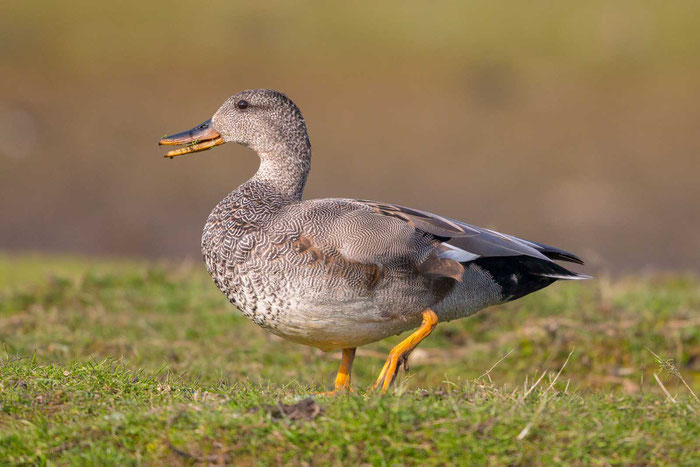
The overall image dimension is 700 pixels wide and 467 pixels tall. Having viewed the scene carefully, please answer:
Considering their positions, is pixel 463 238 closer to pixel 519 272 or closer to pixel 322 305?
pixel 519 272

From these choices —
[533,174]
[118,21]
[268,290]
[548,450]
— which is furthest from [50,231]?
[548,450]

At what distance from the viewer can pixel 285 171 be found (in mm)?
4781

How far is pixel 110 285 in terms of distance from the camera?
7.56 m

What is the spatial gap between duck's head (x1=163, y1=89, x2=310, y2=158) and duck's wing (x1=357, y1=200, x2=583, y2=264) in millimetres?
661

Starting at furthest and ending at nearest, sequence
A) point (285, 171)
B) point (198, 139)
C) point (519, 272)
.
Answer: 1. point (198, 139)
2. point (285, 171)
3. point (519, 272)

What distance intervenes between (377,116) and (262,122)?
30.9 feet

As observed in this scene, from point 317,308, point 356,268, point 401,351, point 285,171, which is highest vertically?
point 285,171

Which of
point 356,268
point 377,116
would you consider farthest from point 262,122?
point 377,116

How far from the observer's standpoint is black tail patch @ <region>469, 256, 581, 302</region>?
443 cm

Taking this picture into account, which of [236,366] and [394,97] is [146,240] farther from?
[236,366]

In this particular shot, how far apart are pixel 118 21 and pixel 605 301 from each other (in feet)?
36.3

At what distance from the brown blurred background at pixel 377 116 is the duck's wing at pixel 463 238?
767 centimetres

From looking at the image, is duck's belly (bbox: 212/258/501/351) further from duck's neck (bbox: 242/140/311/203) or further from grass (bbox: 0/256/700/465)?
duck's neck (bbox: 242/140/311/203)

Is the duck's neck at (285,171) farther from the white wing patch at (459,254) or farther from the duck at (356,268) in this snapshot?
the white wing patch at (459,254)
